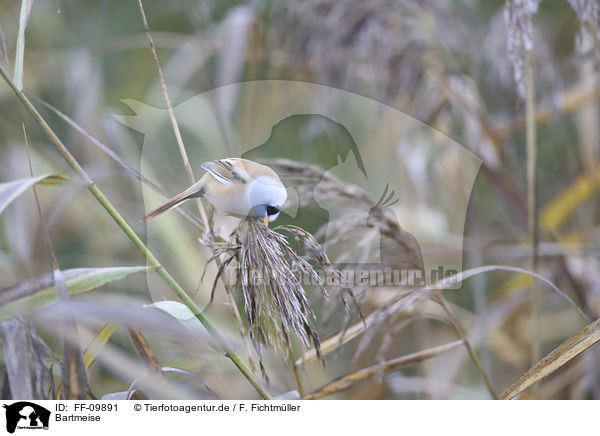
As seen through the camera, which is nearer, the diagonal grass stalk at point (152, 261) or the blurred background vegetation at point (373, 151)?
the diagonal grass stalk at point (152, 261)

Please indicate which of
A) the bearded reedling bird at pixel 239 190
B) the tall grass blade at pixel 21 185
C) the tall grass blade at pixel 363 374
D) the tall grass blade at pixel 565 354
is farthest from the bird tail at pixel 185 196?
the tall grass blade at pixel 565 354

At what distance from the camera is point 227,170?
55 centimetres

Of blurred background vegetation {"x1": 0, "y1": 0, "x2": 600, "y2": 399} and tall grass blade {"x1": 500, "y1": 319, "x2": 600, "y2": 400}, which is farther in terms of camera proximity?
blurred background vegetation {"x1": 0, "y1": 0, "x2": 600, "y2": 399}

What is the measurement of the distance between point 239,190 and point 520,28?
1.48 feet

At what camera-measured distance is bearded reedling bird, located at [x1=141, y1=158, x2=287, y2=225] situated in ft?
1.68

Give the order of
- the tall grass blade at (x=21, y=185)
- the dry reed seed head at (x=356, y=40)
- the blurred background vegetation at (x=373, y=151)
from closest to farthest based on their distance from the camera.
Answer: the tall grass blade at (x=21, y=185), the blurred background vegetation at (x=373, y=151), the dry reed seed head at (x=356, y=40)

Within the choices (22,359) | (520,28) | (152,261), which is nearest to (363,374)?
(152,261)

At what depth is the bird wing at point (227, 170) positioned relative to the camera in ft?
1.76

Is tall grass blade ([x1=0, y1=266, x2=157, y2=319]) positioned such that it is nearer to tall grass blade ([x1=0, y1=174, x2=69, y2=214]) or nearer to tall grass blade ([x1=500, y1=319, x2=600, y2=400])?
tall grass blade ([x1=0, y1=174, x2=69, y2=214])

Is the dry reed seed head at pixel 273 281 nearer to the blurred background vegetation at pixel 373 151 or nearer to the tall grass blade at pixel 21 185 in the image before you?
the blurred background vegetation at pixel 373 151

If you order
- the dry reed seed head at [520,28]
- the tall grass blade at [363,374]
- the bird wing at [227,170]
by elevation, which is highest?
the dry reed seed head at [520,28]

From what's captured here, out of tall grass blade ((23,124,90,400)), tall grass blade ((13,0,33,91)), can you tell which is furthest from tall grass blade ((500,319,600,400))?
tall grass blade ((13,0,33,91))

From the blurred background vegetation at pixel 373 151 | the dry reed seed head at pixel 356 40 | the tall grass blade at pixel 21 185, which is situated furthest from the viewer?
the dry reed seed head at pixel 356 40

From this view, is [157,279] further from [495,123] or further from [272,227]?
[495,123]
